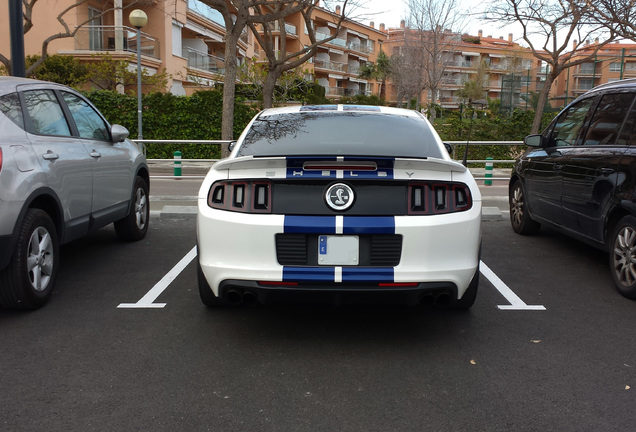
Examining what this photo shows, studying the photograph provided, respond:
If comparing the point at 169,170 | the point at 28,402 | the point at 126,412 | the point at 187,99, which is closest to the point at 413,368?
the point at 126,412

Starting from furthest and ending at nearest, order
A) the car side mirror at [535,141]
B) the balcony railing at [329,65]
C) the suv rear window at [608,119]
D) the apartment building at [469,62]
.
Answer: the balcony railing at [329,65] < the apartment building at [469,62] < the car side mirror at [535,141] < the suv rear window at [608,119]

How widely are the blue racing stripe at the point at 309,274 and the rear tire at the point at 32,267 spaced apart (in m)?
2.06

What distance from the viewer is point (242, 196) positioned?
3732 millimetres

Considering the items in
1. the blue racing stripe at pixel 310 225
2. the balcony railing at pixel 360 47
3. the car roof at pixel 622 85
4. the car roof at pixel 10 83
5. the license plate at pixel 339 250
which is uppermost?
the balcony railing at pixel 360 47

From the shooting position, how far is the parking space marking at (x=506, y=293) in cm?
477

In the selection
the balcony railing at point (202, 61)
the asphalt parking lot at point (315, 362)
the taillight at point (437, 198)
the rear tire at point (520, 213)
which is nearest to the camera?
the asphalt parking lot at point (315, 362)

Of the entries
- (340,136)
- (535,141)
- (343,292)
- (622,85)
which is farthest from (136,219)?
(622,85)

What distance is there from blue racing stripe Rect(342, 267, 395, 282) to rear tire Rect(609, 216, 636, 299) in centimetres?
255

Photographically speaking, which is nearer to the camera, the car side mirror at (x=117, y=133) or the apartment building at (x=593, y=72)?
the car side mirror at (x=117, y=133)

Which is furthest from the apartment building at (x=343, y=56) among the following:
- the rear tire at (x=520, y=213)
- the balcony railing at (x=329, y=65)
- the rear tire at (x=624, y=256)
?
the rear tire at (x=624, y=256)

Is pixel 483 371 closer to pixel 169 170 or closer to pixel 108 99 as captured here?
pixel 169 170

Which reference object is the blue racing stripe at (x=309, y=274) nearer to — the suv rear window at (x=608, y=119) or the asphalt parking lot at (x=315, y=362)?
the asphalt parking lot at (x=315, y=362)

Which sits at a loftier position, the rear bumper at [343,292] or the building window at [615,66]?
the building window at [615,66]

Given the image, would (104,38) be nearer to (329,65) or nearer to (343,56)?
(329,65)
